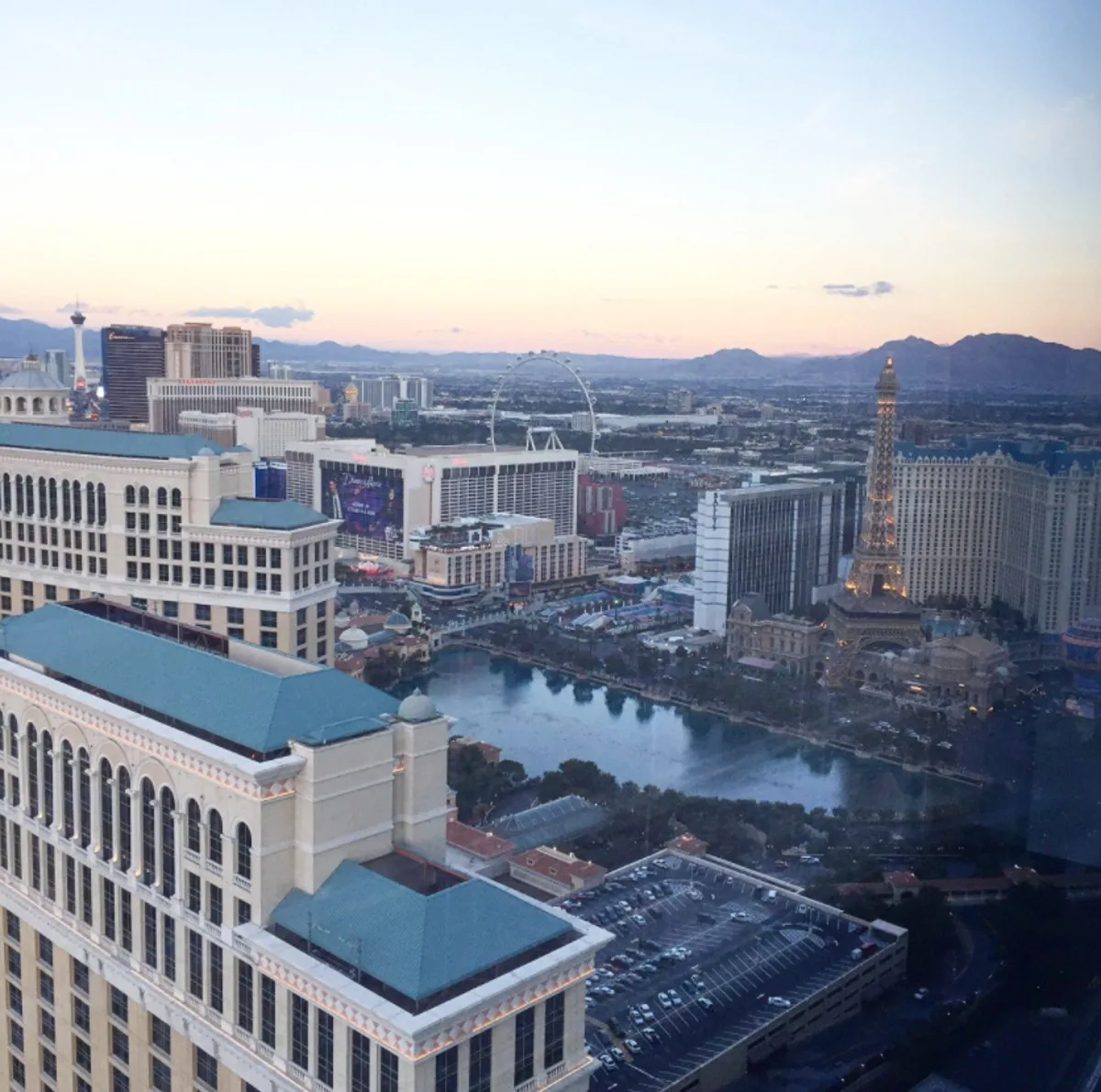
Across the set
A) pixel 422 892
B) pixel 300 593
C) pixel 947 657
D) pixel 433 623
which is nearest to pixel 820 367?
pixel 947 657

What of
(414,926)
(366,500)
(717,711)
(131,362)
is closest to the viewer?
(414,926)

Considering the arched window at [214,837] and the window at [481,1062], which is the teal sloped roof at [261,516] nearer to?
the arched window at [214,837]

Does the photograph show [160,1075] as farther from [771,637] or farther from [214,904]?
[771,637]

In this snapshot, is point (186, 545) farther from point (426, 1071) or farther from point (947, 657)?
point (947, 657)

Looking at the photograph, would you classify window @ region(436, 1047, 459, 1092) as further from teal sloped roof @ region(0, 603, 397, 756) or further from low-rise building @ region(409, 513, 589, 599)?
low-rise building @ region(409, 513, 589, 599)

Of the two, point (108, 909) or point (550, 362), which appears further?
point (550, 362)

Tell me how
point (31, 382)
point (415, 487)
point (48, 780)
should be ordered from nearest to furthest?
point (48, 780)
point (31, 382)
point (415, 487)

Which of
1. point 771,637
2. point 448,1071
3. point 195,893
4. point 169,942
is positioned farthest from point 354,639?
point 448,1071

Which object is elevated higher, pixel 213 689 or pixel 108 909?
pixel 213 689
